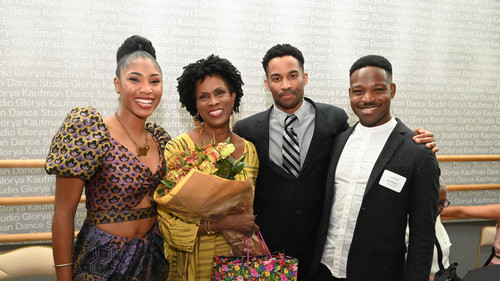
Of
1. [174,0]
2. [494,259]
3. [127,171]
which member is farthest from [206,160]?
[494,259]

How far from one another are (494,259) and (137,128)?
285 centimetres

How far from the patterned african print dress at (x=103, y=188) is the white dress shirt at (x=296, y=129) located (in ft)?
2.71

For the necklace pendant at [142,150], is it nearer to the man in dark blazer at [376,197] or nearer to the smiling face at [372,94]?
the man in dark blazer at [376,197]

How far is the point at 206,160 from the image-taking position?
171 centimetres

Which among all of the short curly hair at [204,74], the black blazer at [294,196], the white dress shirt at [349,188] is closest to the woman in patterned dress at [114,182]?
the short curly hair at [204,74]

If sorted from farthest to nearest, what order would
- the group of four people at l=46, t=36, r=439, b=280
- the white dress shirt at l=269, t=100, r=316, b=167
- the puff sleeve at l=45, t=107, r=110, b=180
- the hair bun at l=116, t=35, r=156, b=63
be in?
the white dress shirt at l=269, t=100, r=316, b=167 < the hair bun at l=116, t=35, r=156, b=63 < the group of four people at l=46, t=36, r=439, b=280 < the puff sleeve at l=45, t=107, r=110, b=180

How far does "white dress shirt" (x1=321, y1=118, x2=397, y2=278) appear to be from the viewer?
1950 millimetres

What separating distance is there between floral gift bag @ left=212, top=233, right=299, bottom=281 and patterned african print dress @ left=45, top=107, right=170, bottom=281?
1.34ft

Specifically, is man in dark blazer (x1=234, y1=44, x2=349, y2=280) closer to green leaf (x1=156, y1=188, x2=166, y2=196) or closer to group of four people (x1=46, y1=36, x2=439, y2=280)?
group of four people (x1=46, y1=36, x2=439, y2=280)

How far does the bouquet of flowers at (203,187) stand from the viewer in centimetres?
160

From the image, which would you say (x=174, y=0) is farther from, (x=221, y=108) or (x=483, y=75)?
(x=483, y=75)

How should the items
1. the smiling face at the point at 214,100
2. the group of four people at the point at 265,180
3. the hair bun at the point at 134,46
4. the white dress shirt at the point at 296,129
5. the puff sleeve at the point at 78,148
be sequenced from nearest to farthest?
the puff sleeve at the point at 78,148
the group of four people at the point at 265,180
the hair bun at the point at 134,46
the smiling face at the point at 214,100
the white dress shirt at the point at 296,129

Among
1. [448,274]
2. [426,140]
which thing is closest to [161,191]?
[426,140]

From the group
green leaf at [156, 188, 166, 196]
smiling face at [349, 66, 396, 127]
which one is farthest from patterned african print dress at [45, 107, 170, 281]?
smiling face at [349, 66, 396, 127]
